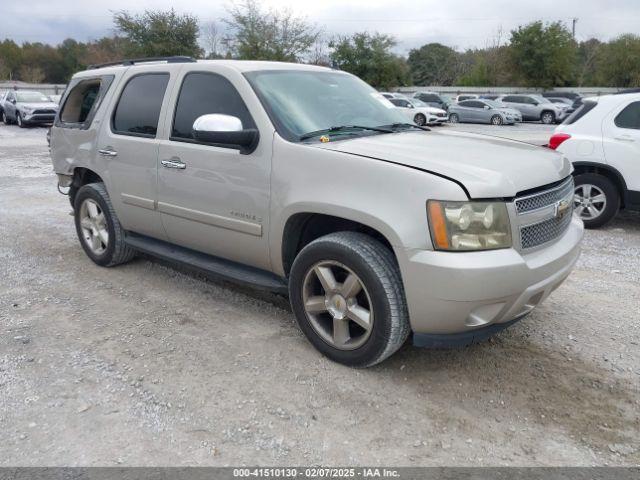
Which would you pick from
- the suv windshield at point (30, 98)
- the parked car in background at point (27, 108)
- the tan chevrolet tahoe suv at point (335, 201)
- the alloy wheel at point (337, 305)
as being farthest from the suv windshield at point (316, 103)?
the suv windshield at point (30, 98)

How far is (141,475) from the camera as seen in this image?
2531 mm

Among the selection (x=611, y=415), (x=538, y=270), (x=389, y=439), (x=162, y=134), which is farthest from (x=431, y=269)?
(x=162, y=134)

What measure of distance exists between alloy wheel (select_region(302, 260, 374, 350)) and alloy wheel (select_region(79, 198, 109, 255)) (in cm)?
258

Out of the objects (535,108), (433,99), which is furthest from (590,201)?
(433,99)

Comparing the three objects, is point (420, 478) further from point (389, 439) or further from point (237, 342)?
point (237, 342)

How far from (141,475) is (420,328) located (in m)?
1.55

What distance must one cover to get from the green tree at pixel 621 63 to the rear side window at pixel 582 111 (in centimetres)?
4505

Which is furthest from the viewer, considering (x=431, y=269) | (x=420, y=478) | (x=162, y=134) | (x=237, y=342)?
(x=162, y=134)

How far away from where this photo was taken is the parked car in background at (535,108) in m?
30.8

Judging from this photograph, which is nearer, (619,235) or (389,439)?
(389,439)

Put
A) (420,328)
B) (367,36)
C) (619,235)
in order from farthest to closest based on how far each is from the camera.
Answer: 1. (367,36)
2. (619,235)
3. (420,328)

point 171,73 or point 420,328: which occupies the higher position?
point 171,73

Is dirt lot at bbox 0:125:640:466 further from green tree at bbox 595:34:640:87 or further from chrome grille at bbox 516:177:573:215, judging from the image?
green tree at bbox 595:34:640:87

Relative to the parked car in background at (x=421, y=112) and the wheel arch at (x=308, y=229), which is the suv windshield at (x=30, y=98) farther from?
the wheel arch at (x=308, y=229)
